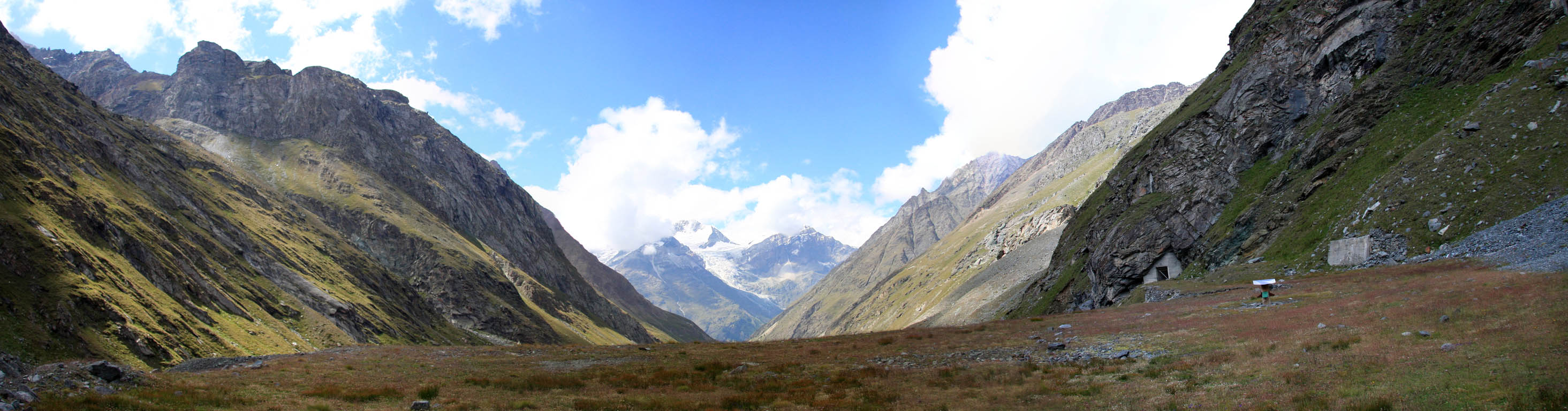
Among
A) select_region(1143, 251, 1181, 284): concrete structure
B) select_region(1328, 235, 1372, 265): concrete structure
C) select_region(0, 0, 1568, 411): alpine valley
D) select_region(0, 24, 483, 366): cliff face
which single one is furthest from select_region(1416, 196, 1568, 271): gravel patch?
select_region(0, 24, 483, 366): cliff face

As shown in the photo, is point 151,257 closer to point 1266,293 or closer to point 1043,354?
point 1043,354

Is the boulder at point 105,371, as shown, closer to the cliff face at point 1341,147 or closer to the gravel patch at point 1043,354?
the gravel patch at point 1043,354

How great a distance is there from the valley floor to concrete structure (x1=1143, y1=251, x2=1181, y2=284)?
33.9m

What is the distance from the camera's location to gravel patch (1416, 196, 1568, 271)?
2930 cm

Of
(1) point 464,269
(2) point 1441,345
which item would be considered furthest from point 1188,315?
Answer: (1) point 464,269

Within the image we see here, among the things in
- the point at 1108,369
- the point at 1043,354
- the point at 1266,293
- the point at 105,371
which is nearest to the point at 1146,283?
the point at 1266,293

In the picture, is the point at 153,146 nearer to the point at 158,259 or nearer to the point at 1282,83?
the point at 158,259

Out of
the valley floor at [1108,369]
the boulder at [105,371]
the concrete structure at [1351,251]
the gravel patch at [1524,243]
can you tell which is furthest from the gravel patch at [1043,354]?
the boulder at [105,371]

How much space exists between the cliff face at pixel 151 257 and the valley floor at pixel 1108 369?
63.4 feet

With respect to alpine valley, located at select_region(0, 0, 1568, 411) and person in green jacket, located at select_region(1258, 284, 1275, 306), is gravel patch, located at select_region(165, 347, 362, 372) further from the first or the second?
person in green jacket, located at select_region(1258, 284, 1275, 306)

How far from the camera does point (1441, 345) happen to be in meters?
16.4

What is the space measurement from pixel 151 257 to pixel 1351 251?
367 feet

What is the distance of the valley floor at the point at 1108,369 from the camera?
1400cm

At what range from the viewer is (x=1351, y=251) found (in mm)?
44469
